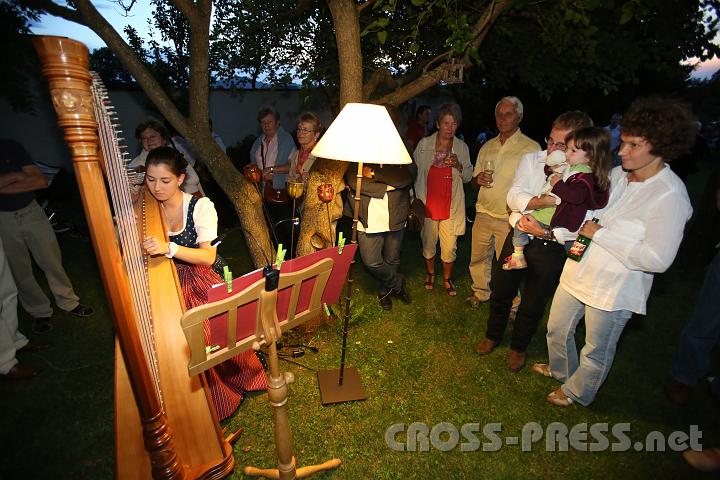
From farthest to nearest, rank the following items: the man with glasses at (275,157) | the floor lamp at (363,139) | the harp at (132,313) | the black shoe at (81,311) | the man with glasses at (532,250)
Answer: the man with glasses at (275,157) → the black shoe at (81,311) → the man with glasses at (532,250) → the floor lamp at (363,139) → the harp at (132,313)

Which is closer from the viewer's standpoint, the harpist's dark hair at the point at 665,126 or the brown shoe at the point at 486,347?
the harpist's dark hair at the point at 665,126

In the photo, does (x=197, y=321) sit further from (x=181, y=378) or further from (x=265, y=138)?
(x=265, y=138)

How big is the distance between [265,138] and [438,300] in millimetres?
3172

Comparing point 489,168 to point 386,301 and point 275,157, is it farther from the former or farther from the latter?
point 275,157

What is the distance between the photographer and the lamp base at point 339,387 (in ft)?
9.92

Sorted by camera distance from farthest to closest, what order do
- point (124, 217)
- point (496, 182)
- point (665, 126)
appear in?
point (496, 182), point (665, 126), point (124, 217)

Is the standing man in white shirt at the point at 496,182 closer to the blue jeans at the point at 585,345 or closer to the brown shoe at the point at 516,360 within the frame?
the brown shoe at the point at 516,360

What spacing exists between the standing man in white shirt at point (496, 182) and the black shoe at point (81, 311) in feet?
13.9

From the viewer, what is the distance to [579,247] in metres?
2.55

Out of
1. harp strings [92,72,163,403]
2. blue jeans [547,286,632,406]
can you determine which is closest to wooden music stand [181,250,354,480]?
harp strings [92,72,163,403]

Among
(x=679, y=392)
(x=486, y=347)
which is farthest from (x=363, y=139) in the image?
(x=679, y=392)

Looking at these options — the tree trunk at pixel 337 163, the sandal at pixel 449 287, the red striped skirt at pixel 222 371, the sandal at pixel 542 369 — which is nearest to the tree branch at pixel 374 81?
the tree trunk at pixel 337 163

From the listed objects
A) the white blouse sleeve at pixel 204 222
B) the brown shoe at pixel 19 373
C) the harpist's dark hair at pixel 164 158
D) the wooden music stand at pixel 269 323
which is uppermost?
the harpist's dark hair at pixel 164 158

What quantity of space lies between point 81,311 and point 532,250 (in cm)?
453
